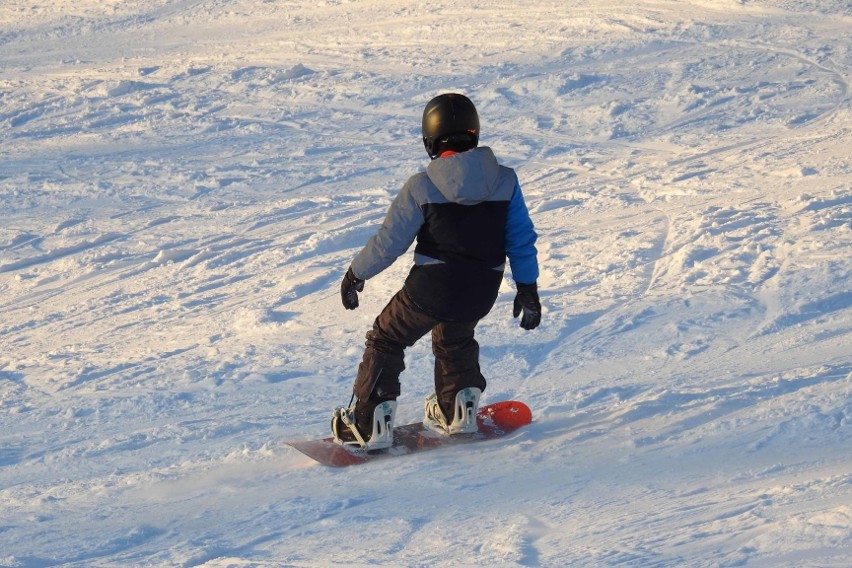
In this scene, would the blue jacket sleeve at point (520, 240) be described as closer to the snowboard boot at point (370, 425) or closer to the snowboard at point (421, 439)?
the snowboard at point (421, 439)

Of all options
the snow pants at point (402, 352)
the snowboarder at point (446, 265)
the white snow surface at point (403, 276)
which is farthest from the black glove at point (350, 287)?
the white snow surface at point (403, 276)

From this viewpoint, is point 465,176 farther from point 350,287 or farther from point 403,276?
point 403,276

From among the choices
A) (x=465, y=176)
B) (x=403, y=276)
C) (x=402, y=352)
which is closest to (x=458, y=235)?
(x=465, y=176)

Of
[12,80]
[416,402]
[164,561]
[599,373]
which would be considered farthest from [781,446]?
[12,80]

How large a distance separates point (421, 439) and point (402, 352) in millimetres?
420

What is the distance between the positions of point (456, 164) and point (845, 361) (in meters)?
2.16

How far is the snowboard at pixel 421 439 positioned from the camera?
4211 mm

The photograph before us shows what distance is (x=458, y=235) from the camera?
387 centimetres

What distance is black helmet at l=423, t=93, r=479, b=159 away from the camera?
381cm

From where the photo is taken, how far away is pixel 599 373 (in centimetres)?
500

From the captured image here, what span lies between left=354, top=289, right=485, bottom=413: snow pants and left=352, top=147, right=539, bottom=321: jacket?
10 cm

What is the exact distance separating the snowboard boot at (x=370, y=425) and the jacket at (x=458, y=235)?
54 cm

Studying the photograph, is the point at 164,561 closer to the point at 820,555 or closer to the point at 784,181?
the point at 820,555

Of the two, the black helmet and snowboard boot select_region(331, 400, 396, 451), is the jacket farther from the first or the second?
snowboard boot select_region(331, 400, 396, 451)
